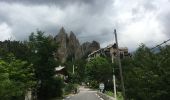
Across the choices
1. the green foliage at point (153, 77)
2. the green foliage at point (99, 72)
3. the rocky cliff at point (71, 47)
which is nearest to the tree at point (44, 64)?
the green foliage at point (153, 77)

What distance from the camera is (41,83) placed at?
56594 millimetres

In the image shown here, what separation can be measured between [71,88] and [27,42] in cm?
2778

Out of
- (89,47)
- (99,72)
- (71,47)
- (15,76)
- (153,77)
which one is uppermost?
(89,47)

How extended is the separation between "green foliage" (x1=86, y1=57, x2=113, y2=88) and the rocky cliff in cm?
5712

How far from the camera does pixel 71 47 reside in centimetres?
17088

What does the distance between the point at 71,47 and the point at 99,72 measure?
77.1m

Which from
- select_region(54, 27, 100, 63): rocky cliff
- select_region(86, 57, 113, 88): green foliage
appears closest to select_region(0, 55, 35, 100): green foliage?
select_region(86, 57, 113, 88): green foliage

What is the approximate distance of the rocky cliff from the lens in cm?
16462

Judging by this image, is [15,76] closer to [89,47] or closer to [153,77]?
[153,77]

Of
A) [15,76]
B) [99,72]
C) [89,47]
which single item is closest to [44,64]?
[15,76]

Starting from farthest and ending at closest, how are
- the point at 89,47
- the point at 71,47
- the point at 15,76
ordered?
the point at 89,47, the point at 71,47, the point at 15,76

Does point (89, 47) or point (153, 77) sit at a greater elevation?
point (89, 47)

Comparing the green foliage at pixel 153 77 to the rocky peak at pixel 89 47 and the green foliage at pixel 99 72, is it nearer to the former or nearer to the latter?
the green foliage at pixel 99 72

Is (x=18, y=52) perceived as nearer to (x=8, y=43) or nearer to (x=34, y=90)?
(x=8, y=43)
